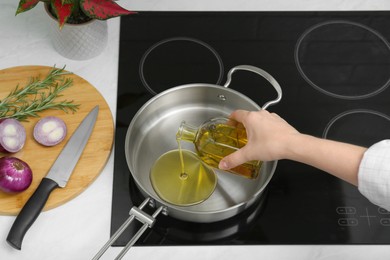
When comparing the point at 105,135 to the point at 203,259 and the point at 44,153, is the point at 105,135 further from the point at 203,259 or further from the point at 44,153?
the point at 203,259

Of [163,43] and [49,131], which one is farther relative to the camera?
[163,43]

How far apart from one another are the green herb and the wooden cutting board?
0.01 metres

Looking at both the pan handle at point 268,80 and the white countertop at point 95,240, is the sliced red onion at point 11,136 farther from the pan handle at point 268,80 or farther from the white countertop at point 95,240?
the pan handle at point 268,80

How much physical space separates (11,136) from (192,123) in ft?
1.22

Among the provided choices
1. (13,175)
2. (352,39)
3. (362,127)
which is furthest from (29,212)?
(352,39)

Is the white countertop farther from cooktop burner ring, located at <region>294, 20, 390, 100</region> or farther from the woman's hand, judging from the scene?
cooktop burner ring, located at <region>294, 20, 390, 100</region>

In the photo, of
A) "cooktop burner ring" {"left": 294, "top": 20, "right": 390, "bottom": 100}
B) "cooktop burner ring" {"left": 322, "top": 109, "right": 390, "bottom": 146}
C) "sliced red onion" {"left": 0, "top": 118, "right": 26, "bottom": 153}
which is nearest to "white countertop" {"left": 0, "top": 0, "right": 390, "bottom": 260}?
"sliced red onion" {"left": 0, "top": 118, "right": 26, "bottom": 153}

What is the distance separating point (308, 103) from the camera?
1158mm

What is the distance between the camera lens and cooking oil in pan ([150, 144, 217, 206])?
1029mm

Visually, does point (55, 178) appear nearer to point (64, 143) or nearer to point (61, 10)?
point (64, 143)

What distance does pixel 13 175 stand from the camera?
97 centimetres

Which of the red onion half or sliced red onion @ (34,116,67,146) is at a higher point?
sliced red onion @ (34,116,67,146)

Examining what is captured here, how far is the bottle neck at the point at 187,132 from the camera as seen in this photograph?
105 centimetres

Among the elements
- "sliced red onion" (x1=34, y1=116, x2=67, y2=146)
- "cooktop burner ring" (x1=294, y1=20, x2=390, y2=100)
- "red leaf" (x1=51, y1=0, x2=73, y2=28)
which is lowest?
"sliced red onion" (x1=34, y1=116, x2=67, y2=146)
